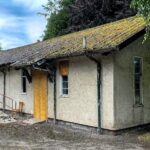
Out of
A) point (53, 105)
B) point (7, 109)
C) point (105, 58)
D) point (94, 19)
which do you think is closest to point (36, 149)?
point (105, 58)

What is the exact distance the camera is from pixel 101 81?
47.1ft

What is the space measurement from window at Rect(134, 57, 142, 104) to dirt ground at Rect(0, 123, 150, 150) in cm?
140

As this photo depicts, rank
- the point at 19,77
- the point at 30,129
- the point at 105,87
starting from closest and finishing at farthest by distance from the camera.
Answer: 1. the point at 105,87
2. the point at 30,129
3. the point at 19,77

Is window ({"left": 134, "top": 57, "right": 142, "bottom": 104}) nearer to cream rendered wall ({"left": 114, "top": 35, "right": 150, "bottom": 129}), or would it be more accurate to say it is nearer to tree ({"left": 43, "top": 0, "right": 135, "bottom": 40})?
cream rendered wall ({"left": 114, "top": 35, "right": 150, "bottom": 129})

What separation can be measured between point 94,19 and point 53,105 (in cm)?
1789

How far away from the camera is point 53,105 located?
17.2 meters

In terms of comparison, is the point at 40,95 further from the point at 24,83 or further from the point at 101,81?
the point at 101,81

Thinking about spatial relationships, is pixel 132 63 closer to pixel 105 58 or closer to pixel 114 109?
pixel 105 58

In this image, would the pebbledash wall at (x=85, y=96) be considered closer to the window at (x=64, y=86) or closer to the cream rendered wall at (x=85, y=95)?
the cream rendered wall at (x=85, y=95)

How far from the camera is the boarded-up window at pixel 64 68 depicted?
16311 mm

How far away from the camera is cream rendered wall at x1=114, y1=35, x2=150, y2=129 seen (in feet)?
46.0

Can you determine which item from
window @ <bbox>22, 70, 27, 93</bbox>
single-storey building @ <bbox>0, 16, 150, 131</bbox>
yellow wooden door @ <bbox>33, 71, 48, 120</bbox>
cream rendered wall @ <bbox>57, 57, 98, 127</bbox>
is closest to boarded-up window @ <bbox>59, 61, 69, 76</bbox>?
single-storey building @ <bbox>0, 16, 150, 131</bbox>

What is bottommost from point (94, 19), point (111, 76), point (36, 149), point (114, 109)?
point (36, 149)

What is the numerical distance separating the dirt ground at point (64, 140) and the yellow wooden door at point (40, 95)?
2.30 metres
